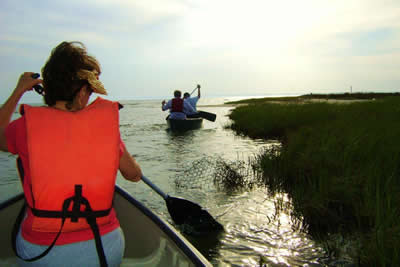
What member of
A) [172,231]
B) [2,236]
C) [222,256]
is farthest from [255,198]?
[2,236]

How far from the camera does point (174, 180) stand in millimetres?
7750

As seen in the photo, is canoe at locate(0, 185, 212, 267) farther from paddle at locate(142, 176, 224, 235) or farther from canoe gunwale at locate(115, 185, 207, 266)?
paddle at locate(142, 176, 224, 235)

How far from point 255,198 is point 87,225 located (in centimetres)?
436

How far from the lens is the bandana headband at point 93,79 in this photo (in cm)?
179

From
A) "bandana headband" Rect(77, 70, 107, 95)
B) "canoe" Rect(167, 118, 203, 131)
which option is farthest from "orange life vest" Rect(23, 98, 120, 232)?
"canoe" Rect(167, 118, 203, 131)

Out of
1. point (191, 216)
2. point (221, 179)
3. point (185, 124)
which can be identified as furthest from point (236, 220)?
point (185, 124)

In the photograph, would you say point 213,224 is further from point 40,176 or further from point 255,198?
point 40,176

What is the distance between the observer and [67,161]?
177 centimetres

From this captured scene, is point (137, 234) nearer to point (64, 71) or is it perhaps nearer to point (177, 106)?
point (64, 71)

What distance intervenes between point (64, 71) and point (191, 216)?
341cm

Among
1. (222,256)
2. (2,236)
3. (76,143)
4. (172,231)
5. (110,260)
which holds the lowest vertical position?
(222,256)

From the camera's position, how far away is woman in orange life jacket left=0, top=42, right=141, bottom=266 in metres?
1.75

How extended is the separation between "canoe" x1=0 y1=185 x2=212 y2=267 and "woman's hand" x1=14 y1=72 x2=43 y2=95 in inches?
64.4

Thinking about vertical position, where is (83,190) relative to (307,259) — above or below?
above
